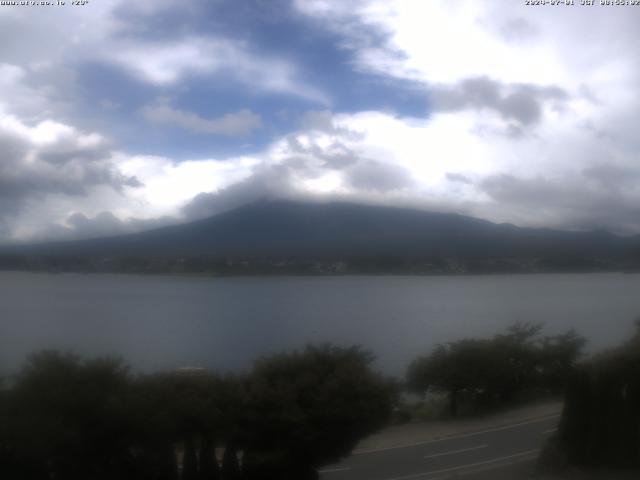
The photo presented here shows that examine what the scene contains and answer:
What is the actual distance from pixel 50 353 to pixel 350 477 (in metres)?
6.06

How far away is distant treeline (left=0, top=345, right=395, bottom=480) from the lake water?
4.85ft

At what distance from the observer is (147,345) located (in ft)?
71.1

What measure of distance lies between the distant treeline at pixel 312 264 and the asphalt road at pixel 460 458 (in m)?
9.62

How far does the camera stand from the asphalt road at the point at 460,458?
12.8 meters

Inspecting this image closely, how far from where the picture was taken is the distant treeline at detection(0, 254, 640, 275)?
69.6 ft

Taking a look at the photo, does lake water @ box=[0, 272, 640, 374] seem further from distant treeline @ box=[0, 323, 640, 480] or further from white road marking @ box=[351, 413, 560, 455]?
white road marking @ box=[351, 413, 560, 455]

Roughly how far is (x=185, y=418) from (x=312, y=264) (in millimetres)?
23606

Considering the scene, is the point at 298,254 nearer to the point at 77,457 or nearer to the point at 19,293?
the point at 19,293

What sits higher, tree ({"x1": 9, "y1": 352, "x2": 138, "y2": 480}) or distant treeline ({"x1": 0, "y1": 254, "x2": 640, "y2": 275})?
distant treeline ({"x1": 0, "y1": 254, "x2": 640, "y2": 275})

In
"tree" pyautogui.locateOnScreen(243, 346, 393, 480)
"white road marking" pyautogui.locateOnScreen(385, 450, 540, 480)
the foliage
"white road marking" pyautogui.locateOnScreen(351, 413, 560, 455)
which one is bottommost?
"white road marking" pyautogui.locateOnScreen(351, 413, 560, 455)

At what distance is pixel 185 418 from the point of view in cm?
1132

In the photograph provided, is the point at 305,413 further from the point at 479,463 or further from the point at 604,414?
the point at 604,414

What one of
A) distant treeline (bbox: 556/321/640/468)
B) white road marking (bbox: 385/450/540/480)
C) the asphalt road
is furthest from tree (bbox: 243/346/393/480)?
distant treeline (bbox: 556/321/640/468)

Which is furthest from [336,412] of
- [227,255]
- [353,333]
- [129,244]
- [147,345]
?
[227,255]
